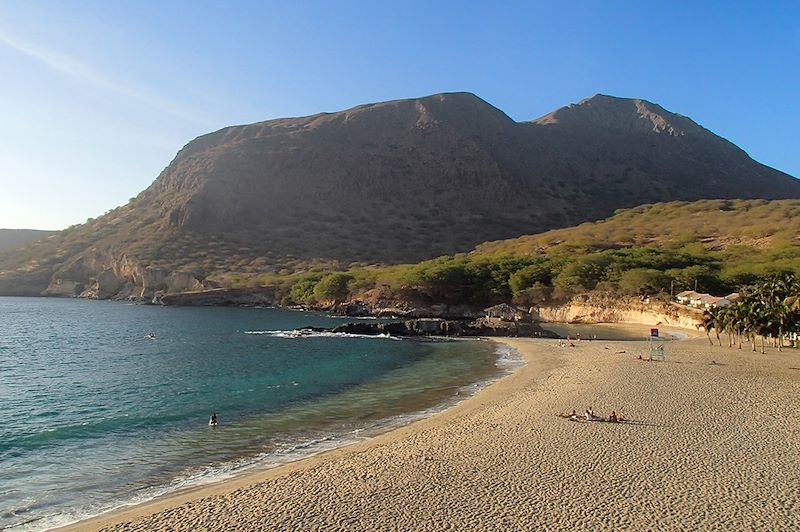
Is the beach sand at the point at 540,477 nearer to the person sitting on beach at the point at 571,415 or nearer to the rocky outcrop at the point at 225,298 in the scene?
the person sitting on beach at the point at 571,415

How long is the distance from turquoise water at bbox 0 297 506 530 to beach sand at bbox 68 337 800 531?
7.11ft

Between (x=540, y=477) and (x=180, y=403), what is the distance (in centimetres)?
1824

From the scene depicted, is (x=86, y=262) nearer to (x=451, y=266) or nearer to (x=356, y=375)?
(x=451, y=266)

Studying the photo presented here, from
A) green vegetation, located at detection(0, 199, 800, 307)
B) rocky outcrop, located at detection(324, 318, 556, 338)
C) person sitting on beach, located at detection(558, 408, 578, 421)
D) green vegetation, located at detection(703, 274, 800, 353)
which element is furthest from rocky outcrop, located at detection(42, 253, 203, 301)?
person sitting on beach, located at detection(558, 408, 578, 421)

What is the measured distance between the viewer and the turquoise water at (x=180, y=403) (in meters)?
15.2

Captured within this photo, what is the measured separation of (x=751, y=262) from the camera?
78.7 m

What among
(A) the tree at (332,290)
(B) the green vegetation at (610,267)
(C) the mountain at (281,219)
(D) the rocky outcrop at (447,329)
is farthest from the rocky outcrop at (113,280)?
(D) the rocky outcrop at (447,329)

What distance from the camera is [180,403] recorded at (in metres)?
25.8

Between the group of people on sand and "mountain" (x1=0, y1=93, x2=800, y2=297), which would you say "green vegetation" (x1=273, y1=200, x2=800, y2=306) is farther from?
the group of people on sand

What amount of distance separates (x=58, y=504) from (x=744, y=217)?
145459 mm

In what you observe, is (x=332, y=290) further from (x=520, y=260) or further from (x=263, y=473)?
(x=263, y=473)

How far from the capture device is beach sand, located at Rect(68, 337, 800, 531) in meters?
11.4

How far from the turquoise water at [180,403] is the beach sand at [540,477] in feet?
7.11

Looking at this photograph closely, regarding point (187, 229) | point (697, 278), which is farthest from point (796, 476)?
point (187, 229)
